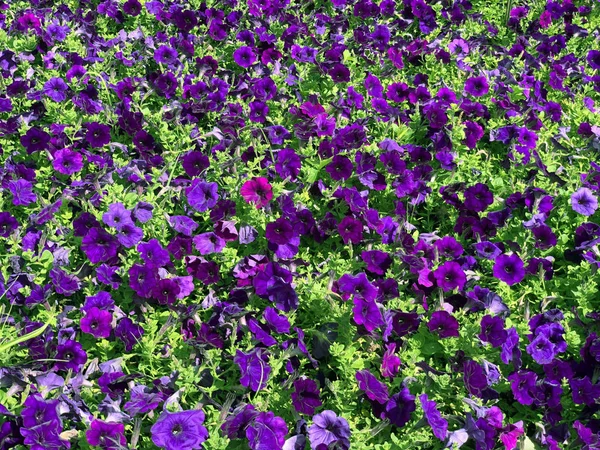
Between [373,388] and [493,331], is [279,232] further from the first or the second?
[493,331]

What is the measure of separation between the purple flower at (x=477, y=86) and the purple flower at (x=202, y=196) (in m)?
2.40

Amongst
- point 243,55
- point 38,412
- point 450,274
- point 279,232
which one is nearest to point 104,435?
point 38,412

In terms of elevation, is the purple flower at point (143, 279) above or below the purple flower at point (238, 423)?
above

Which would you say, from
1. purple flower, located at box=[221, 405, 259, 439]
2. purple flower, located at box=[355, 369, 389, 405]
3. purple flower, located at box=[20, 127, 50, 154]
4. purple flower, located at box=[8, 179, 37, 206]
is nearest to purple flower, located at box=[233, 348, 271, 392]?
purple flower, located at box=[221, 405, 259, 439]

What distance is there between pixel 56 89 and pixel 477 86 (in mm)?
3231

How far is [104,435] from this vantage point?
2.64 meters

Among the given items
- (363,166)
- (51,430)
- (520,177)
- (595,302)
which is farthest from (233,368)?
(520,177)

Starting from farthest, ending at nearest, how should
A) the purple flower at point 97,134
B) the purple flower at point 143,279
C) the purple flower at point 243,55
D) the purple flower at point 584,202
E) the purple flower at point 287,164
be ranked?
the purple flower at point 243,55
the purple flower at point 97,134
the purple flower at point 287,164
the purple flower at point 584,202
the purple flower at point 143,279

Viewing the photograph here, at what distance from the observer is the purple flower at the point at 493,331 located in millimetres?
3074

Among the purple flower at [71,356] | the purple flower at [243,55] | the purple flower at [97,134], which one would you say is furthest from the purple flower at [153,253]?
the purple flower at [243,55]

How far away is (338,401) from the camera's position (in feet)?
9.64

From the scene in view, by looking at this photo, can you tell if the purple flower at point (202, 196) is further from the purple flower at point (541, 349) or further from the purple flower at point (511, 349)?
the purple flower at point (541, 349)

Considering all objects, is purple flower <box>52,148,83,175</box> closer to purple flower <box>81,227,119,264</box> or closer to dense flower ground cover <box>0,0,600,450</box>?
dense flower ground cover <box>0,0,600,450</box>

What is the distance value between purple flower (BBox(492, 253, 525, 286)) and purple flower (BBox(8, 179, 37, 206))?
8.99ft
